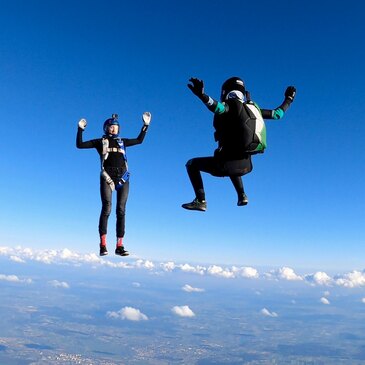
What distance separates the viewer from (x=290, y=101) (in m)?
7.75

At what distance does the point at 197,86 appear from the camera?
552cm

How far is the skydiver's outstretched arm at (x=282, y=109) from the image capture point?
→ 7355mm

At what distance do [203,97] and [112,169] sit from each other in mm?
3594

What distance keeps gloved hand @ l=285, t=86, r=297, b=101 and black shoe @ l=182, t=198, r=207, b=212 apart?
3.02 metres

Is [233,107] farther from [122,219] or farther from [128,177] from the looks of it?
[122,219]

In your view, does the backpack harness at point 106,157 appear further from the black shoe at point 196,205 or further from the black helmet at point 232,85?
the black helmet at point 232,85

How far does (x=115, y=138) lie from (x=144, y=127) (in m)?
0.78

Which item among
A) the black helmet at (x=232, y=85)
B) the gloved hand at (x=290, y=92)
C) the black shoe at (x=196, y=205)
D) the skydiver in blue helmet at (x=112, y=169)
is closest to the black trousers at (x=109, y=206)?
the skydiver in blue helmet at (x=112, y=169)

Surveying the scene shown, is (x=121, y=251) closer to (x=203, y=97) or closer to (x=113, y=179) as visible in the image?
(x=113, y=179)

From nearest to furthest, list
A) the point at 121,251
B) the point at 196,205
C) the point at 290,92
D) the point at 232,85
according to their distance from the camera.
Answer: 1. the point at 196,205
2. the point at 232,85
3. the point at 290,92
4. the point at 121,251

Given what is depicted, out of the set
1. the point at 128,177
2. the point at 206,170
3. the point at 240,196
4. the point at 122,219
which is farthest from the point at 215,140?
the point at 122,219

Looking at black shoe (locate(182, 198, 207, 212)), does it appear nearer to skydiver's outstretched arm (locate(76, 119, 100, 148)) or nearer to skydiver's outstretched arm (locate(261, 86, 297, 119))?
skydiver's outstretched arm (locate(261, 86, 297, 119))

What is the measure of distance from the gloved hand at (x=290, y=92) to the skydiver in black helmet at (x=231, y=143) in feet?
1.47

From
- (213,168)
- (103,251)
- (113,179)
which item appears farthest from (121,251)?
(213,168)
